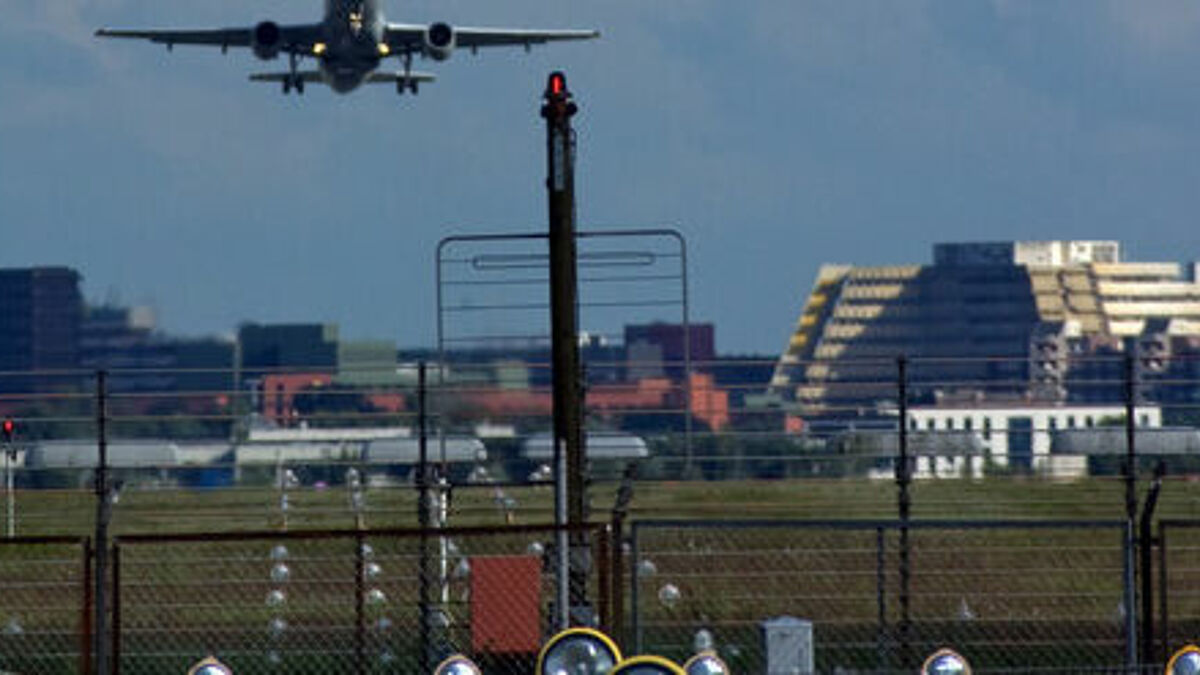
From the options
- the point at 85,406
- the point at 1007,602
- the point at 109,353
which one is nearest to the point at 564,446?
the point at 1007,602

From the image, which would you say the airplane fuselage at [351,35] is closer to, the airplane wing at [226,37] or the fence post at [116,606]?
the airplane wing at [226,37]

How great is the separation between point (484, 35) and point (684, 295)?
37.6m

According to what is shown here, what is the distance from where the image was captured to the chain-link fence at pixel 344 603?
1590 cm

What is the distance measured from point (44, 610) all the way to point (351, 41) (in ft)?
110

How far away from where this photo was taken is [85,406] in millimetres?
78875

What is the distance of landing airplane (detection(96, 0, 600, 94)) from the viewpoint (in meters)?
51.5

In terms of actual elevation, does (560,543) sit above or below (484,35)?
below

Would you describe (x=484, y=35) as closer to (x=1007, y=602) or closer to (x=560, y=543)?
(x=1007, y=602)

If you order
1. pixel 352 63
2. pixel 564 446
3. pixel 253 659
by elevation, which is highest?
pixel 352 63

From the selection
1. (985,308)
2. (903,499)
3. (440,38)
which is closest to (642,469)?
(903,499)

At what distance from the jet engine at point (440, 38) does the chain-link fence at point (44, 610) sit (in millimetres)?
26869

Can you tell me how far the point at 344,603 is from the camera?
20.5 metres

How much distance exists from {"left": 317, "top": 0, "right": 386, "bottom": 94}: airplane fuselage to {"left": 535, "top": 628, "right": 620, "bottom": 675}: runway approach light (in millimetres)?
40138

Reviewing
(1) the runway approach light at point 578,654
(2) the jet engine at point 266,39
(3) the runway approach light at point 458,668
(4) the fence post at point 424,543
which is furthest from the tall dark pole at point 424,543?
(2) the jet engine at point 266,39
